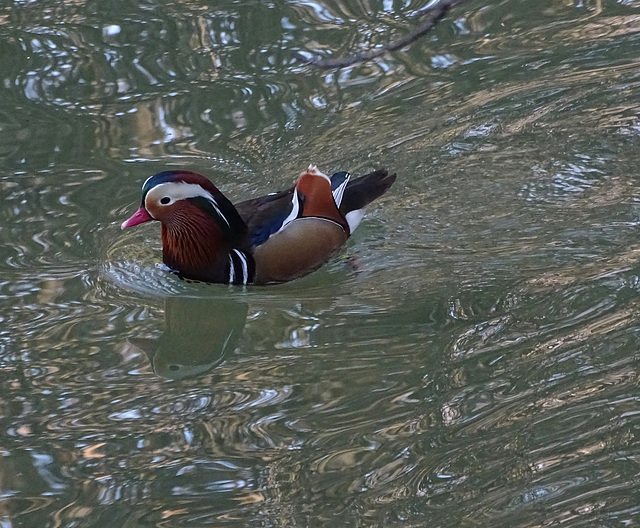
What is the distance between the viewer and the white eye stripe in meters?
5.16

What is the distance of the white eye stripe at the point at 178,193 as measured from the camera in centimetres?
516

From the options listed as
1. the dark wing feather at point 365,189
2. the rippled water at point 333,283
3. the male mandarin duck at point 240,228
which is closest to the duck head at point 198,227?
the male mandarin duck at point 240,228

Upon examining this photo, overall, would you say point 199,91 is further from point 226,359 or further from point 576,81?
point 226,359

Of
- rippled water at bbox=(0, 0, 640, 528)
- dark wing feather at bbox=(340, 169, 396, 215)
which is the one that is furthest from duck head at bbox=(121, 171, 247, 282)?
dark wing feather at bbox=(340, 169, 396, 215)

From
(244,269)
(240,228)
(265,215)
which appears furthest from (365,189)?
(244,269)

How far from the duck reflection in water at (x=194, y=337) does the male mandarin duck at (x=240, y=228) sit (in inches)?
7.6

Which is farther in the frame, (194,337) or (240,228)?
(240,228)

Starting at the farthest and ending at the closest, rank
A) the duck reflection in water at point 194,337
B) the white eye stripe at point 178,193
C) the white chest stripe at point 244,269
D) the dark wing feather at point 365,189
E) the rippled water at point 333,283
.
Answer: the dark wing feather at point 365,189
the white chest stripe at point 244,269
the white eye stripe at point 178,193
the duck reflection in water at point 194,337
the rippled water at point 333,283

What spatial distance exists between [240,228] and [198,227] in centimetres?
22

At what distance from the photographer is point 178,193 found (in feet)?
A: 17.2

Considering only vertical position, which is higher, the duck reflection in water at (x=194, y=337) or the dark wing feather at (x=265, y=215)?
the dark wing feather at (x=265, y=215)

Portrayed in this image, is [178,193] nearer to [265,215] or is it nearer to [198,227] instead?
[198,227]

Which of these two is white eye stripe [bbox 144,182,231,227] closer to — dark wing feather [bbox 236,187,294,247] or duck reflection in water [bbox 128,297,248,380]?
dark wing feather [bbox 236,187,294,247]

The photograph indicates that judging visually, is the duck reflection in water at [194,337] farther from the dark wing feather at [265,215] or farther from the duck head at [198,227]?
the dark wing feather at [265,215]
